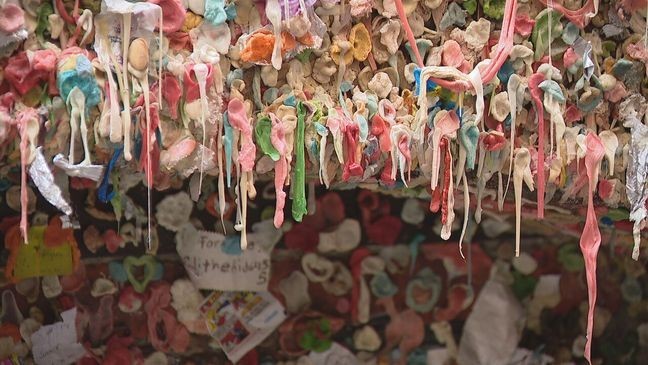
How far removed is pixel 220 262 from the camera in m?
2.69

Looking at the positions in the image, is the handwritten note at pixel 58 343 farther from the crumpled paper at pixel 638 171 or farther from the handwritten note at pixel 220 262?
the crumpled paper at pixel 638 171

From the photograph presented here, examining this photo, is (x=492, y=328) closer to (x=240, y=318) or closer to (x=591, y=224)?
(x=240, y=318)

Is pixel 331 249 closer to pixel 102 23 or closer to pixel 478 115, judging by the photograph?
pixel 478 115

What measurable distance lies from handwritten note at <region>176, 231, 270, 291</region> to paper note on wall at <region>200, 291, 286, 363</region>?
0.04 m

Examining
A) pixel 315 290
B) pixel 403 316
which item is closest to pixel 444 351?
pixel 403 316

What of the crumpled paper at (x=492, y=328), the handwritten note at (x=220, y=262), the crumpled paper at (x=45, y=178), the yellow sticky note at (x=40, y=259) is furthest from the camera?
the crumpled paper at (x=492, y=328)

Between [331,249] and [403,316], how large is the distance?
297 mm

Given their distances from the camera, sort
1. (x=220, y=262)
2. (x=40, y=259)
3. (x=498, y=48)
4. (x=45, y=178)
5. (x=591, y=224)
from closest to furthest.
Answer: (x=45, y=178)
(x=498, y=48)
(x=591, y=224)
(x=40, y=259)
(x=220, y=262)

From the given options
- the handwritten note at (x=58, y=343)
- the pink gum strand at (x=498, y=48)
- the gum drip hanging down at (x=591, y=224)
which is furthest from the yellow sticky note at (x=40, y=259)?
the gum drip hanging down at (x=591, y=224)

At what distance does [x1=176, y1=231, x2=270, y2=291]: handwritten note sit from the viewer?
2.67 m

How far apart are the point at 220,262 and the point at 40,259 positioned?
0.46 metres

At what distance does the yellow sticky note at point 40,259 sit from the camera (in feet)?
8.08

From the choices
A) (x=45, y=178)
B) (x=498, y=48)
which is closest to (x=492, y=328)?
(x=498, y=48)

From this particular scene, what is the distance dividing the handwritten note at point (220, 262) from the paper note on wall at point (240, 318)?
4 centimetres
